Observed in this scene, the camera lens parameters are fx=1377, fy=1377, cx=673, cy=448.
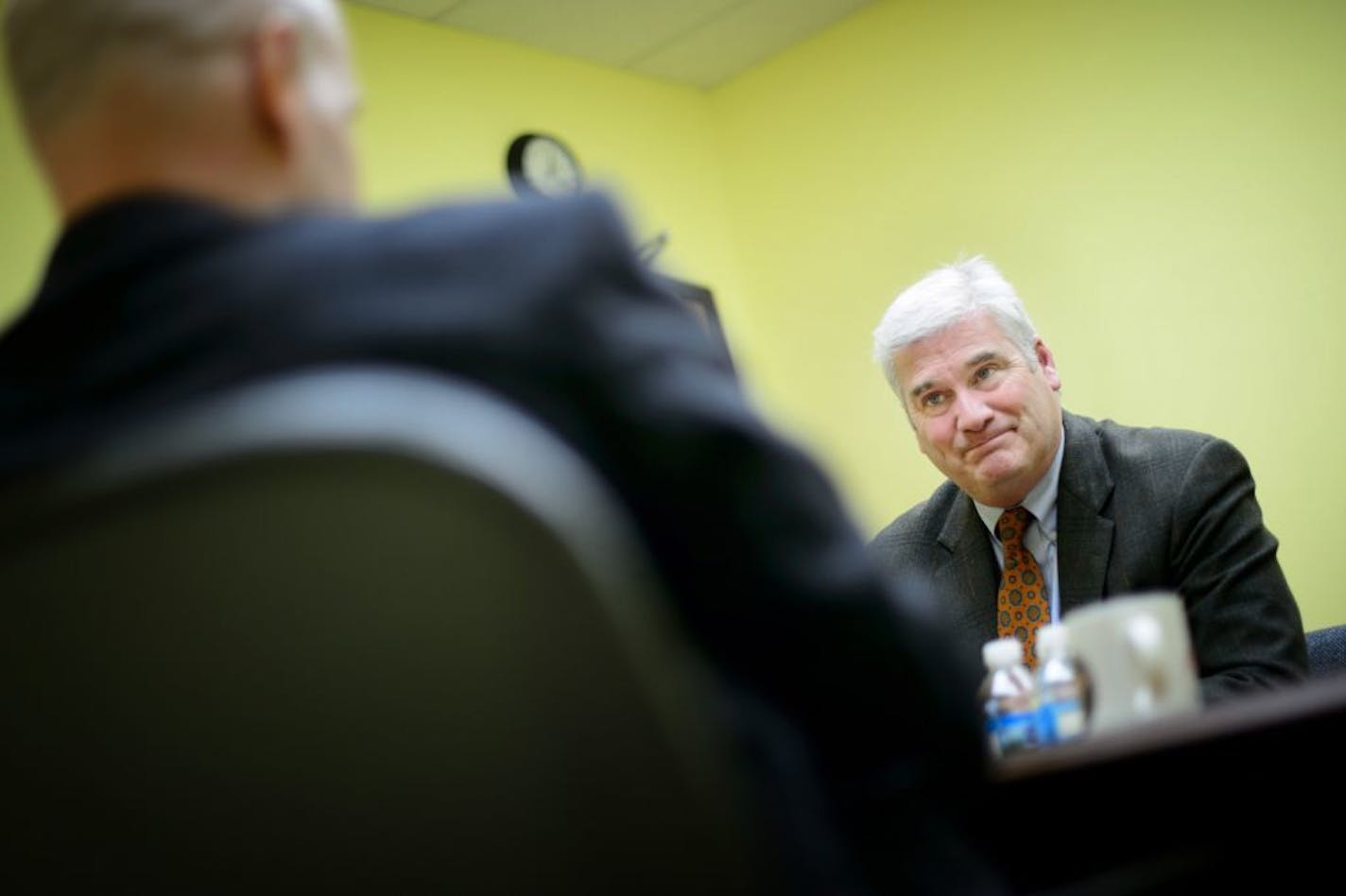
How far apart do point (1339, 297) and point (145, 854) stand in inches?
143

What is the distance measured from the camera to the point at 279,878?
0.61 metres

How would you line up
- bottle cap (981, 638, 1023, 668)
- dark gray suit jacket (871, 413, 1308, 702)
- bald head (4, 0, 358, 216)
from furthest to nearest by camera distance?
dark gray suit jacket (871, 413, 1308, 702)
bottle cap (981, 638, 1023, 668)
bald head (4, 0, 358, 216)

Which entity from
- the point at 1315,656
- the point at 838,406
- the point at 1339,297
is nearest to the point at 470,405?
the point at 1315,656

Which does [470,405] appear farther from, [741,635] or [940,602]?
[940,602]

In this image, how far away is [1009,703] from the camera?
116 cm

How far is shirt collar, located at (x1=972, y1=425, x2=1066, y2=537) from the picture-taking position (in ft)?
8.11

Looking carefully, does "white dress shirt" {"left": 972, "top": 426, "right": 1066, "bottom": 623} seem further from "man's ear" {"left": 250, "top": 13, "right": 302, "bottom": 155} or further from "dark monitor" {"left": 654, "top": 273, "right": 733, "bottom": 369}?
"dark monitor" {"left": 654, "top": 273, "right": 733, "bottom": 369}

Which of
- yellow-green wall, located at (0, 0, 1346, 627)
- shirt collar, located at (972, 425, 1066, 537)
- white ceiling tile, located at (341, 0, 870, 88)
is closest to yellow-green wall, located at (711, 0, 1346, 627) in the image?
yellow-green wall, located at (0, 0, 1346, 627)

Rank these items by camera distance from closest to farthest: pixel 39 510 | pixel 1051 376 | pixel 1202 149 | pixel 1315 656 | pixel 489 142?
pixel 39 510, pixel 1315 656, pixel 1051 376, pixel 1202 149, pixel 489 142

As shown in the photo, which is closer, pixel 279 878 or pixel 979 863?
pixel 279 878

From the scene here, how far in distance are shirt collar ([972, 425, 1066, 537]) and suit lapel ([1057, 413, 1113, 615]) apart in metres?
0.02

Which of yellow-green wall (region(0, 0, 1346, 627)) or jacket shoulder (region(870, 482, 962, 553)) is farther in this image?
yellow-green wall (region(0, 0, 1346, 627))

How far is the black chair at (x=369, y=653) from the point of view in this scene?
0.54 m

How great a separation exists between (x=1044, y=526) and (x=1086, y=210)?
187cm
